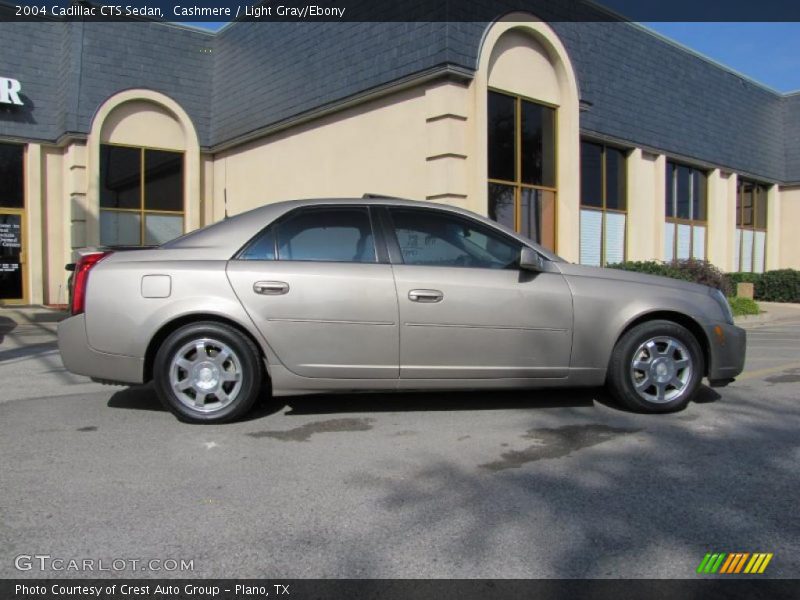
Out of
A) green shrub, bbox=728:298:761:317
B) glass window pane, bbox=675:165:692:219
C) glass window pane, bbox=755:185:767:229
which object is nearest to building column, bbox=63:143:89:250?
green shrub, bbox=728:298:761:317

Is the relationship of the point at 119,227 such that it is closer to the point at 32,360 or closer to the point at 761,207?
the point at 32,360

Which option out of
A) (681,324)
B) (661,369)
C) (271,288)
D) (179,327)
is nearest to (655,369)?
(661,369)

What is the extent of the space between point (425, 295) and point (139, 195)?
40.9 feet

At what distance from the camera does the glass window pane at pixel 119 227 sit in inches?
581

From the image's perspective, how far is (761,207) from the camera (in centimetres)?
2188

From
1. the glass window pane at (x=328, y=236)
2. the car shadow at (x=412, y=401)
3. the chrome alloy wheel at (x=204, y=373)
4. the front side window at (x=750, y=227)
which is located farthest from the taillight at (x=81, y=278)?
the front side window at (x=750, y=227)

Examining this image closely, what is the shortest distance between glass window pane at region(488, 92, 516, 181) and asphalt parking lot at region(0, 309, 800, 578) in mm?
6776

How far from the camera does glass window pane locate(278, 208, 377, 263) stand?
482cm

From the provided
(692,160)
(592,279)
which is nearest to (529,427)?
(592,279)

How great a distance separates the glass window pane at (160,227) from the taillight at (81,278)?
10898 mm

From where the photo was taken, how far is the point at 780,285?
1992 cm

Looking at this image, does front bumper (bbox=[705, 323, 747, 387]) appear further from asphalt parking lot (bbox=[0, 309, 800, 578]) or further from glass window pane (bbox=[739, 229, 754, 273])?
glass window pane (bbox=[739, 229, 754, 273])

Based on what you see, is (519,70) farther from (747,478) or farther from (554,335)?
(747,478)

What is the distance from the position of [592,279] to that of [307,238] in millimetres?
2163
